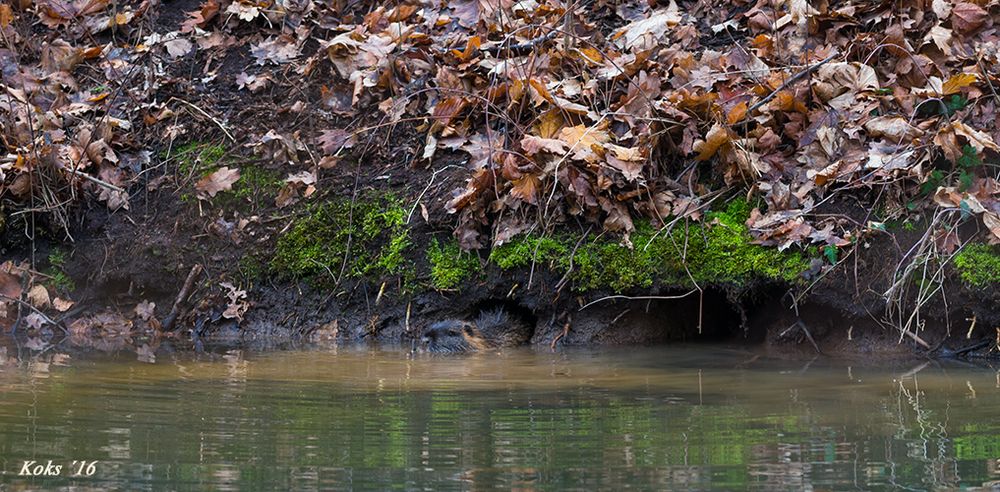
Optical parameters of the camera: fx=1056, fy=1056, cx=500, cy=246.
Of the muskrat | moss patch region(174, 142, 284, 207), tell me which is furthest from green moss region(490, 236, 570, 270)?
moss patch region(174, 142, 284, 207)

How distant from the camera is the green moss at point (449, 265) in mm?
6984

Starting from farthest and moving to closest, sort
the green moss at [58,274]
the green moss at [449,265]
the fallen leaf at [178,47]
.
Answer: the fallen leaf at [178,47], the green moss at [58,274], the green moss at [449,265]

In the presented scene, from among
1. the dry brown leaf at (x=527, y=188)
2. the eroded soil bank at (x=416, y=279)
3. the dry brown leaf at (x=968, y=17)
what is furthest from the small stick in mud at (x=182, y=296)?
the dry brown leaf at (x=968, y=17)

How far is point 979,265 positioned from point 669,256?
1.74 metres

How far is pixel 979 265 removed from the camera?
231 inches

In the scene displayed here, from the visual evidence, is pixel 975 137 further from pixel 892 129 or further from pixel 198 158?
pixel 198 158

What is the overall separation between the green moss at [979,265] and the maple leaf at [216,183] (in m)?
4.92

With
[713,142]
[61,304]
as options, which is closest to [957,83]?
[713,142]

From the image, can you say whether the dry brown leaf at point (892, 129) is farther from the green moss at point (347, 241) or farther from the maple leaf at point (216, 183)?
the maple leaf at point (216, 183)

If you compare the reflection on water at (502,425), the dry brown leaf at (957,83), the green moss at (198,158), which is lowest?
the reflection on water at (502,425)

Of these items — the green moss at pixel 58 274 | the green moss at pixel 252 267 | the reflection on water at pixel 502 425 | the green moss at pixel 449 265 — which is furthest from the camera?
the green moss at pixel 58 274

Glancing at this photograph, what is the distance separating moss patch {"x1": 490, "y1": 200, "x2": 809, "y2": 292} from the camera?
6.30 meters

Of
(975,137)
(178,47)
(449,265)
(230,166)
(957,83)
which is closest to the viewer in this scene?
(975,137)

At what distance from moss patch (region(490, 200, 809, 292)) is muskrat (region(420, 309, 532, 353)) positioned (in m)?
0.41
